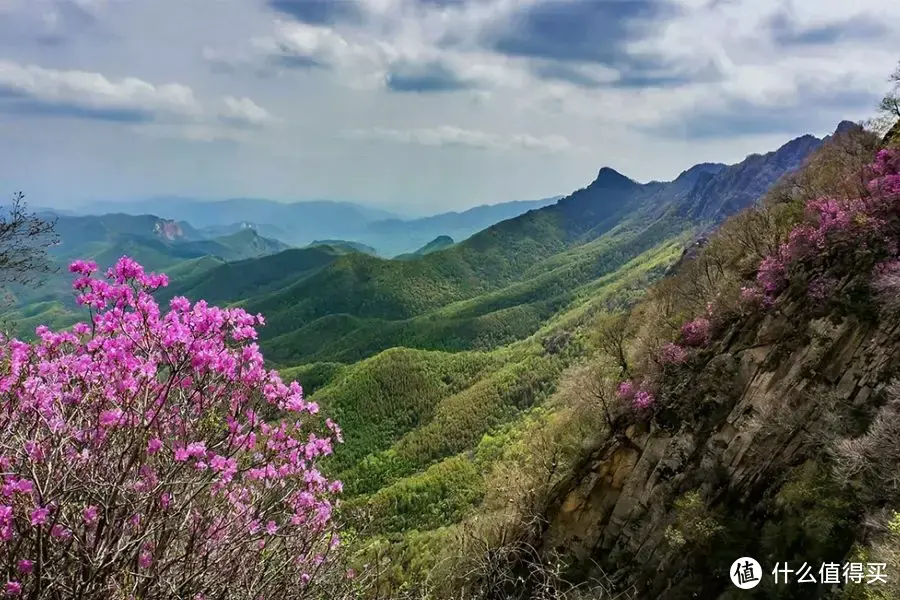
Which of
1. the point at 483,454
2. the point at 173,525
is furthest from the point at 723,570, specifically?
the point at 483,454

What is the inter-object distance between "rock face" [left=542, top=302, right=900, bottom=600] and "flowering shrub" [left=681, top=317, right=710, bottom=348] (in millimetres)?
1048

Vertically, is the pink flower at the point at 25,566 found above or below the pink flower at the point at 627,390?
above

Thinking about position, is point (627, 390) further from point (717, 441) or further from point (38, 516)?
point (38, 516)

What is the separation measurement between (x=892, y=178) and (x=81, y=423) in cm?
2754

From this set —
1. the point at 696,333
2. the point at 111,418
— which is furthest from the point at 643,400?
the point at 111,418

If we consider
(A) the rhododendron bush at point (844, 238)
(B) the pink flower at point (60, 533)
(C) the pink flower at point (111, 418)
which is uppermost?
(A) the rhododendron bush at point (844, 238)

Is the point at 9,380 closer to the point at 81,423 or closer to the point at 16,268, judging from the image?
the point at 81,423

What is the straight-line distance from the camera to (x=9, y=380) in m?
5.96

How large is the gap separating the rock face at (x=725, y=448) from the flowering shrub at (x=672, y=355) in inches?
51.5

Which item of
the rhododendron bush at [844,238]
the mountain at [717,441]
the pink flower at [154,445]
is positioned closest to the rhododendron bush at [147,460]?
the pink flower at [154,445]

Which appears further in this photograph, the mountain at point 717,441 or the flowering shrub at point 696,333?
the flowering shrub at point 696,333

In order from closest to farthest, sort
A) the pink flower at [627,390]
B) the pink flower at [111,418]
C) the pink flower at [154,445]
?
the pink flower at [111,418]
the pink flower at [154,445]
the pink flower at [627,390]

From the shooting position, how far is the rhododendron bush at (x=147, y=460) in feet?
16.5

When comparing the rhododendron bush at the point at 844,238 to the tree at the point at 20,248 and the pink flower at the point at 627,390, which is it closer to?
the pink flower at the point at 627,390
